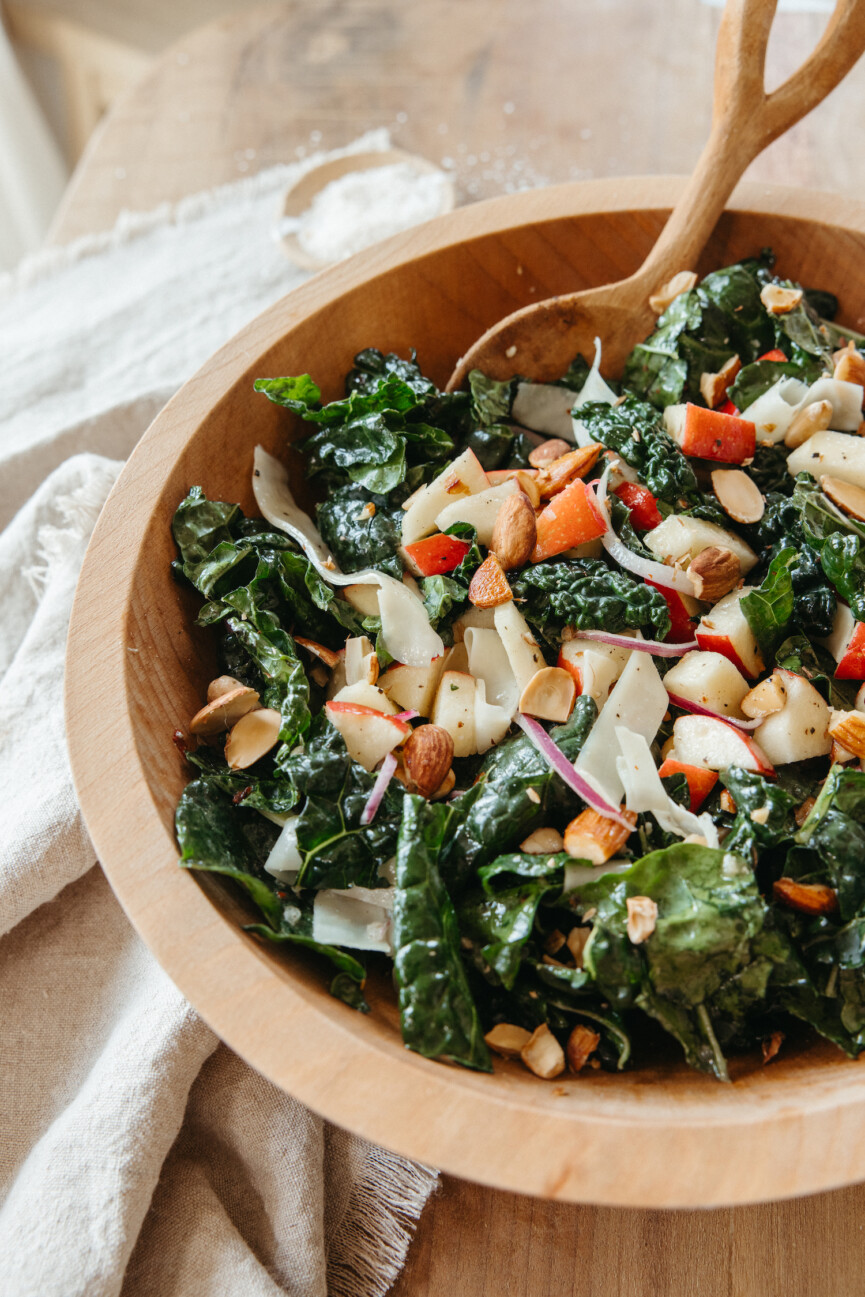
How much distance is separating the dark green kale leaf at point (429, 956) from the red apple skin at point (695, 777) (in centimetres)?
54

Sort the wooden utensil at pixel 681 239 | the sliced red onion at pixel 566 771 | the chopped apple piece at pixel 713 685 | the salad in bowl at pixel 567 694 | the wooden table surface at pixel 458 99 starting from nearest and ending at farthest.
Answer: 1. the salad in bowl at pixel 567 694
2. the sliced red onion at pixel 566 771
3. the chopped apple piece at pixel 713 685
4. the wooden utensil at pixel 681 239
5. the wooden table surface at pixel 458 99

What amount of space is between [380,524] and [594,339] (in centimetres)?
96

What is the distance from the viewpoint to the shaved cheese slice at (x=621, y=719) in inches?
85.4

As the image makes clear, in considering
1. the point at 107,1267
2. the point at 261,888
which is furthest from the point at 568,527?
the point at 107,1267

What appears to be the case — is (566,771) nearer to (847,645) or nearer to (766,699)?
(766,699)

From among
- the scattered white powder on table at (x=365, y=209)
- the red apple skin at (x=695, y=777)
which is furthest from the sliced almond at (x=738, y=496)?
the scattered white powder on table at (x=365, y=209)

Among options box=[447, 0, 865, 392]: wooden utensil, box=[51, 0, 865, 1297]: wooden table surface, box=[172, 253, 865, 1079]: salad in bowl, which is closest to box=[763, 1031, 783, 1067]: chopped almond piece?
box=[172, 253, 865, 1079]: salad in bowl

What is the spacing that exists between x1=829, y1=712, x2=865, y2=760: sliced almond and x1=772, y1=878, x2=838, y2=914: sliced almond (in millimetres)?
332

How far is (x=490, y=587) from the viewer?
243cm

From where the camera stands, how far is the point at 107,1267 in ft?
6.45

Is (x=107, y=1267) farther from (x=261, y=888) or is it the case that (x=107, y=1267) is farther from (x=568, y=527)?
(x=568, y=527)

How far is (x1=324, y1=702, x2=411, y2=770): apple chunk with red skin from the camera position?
7.37 feet

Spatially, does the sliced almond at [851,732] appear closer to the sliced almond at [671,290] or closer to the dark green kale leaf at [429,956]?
the dark green kale leaf at [429,956]

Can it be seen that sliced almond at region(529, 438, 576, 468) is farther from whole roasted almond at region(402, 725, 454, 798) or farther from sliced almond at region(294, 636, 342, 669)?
whole roasted almond at region(402, 725, 454, 798)
